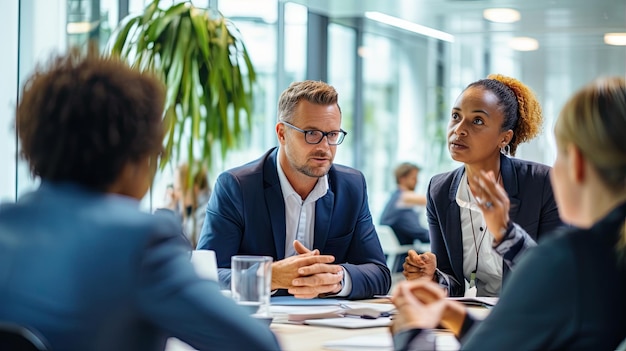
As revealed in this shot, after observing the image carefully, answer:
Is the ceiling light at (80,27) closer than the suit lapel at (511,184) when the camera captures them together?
No

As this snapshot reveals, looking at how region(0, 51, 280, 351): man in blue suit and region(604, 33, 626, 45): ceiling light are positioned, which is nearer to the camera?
region(0, 51, 280, 351): man in blue suit

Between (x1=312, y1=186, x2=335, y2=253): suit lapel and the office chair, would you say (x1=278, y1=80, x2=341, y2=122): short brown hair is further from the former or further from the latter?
the office chair

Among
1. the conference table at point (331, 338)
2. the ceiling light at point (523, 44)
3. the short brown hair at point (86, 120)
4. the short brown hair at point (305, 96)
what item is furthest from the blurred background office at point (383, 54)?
the short brown hair at point (86, 120)

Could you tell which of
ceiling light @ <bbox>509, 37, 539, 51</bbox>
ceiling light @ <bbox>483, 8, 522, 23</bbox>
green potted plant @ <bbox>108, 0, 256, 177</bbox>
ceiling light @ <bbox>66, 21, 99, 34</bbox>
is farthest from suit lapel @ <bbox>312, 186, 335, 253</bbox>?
ceiling light @ <bbox>509, 37, 539, 51</bbox>

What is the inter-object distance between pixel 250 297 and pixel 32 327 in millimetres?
931

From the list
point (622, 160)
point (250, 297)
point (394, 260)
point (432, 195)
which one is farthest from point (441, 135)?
point (622, 160)

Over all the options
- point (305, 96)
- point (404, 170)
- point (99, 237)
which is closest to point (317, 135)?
point (305, 96)

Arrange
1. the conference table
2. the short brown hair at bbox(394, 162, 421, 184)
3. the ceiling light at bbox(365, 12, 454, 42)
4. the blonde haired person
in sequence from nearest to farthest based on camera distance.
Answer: the blonde haired person < the conference table < the ceiling light at bbox(365, 12, 454, 42) < the short brown hair at bbox(394, 162, 421, 184)

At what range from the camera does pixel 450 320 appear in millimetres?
1833

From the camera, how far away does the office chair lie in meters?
1.23

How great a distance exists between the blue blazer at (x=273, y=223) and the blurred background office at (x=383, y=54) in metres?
2.27

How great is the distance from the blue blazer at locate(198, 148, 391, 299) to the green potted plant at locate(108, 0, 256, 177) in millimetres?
1827

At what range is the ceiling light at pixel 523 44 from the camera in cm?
698

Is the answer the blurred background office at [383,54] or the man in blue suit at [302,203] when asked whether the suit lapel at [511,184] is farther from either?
the blurred background office at [383,54]
